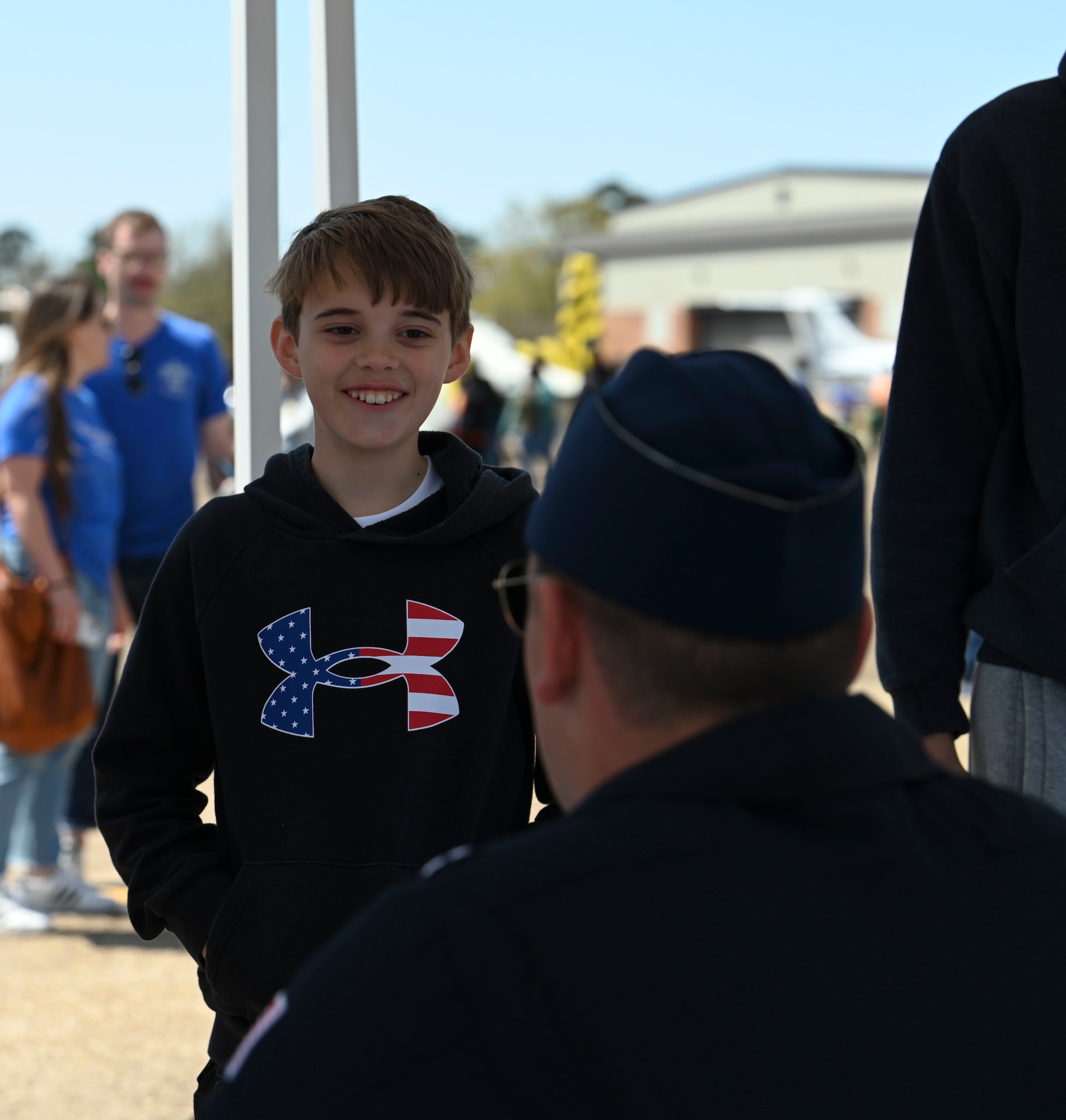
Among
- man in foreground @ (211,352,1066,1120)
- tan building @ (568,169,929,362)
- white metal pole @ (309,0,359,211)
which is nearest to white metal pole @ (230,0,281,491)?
white metal pole @ (309,0,359,211)

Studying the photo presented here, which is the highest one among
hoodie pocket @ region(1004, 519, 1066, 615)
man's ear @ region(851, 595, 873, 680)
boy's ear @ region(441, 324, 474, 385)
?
boy's ear @ region(441, 324, 474, 385)

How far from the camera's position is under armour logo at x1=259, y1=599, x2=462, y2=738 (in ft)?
6.00

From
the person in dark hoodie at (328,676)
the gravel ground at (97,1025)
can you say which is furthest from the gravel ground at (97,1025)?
the person in dark hoodie at (328,676)

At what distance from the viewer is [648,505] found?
2.98 ft

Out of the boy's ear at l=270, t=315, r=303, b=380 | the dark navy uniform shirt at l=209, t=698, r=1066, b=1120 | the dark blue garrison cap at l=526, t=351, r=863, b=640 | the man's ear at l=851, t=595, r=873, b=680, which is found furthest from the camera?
the boy's ear at l=270, t=315, r=303, b=380

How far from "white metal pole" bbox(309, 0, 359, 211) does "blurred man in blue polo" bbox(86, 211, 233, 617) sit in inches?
99.0

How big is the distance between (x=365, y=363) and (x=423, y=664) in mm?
450

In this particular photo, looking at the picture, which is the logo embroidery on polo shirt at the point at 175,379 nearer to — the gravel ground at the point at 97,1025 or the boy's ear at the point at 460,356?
the gravel ground at the point at 97,1025

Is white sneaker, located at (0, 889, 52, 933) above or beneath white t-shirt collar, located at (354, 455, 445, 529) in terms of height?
beneath

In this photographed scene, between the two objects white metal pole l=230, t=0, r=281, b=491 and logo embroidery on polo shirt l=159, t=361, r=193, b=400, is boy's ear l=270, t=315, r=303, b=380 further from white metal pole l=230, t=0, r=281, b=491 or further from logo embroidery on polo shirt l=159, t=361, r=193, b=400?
logo embroidery on polo shirt l=159, t=361, r=193, b=400

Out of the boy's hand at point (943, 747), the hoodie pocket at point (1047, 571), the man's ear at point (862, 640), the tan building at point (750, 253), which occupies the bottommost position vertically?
the tan building at point (750, 253)

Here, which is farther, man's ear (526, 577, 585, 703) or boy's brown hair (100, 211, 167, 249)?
boy's brown hair (100, 211, 167, 249)

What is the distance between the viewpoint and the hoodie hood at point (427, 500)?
1874 mm

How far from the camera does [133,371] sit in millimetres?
4949
